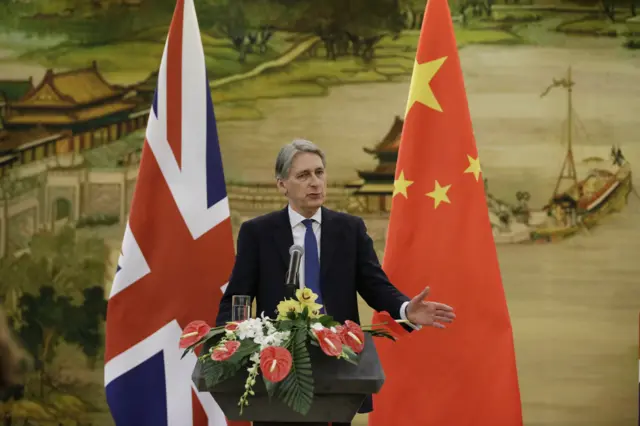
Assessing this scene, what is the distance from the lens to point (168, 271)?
3.37 meters

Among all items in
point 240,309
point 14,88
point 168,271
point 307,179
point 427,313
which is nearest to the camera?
point 240,309

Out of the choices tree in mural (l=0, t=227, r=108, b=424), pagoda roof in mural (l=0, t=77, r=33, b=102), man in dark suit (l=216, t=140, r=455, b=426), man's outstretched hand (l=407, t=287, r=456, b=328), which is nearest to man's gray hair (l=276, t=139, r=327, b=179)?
man in dark suit (l=216, t=140, r=455, b=426)

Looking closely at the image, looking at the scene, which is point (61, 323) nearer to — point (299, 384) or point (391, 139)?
point (391, 139)

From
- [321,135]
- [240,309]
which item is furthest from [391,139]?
[240,309]

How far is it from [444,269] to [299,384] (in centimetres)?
165

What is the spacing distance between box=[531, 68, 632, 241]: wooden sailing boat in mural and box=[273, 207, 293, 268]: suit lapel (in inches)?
106

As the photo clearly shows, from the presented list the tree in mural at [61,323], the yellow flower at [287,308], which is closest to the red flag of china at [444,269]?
the yellow flower at [287,308]

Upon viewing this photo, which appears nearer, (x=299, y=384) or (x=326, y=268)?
(x=299, y=384)

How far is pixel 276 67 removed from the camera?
5051 millimetres

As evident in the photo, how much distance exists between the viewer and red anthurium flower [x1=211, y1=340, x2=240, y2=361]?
6.56ft

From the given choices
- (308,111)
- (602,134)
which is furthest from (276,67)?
(602,134)

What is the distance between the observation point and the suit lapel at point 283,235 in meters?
2.68

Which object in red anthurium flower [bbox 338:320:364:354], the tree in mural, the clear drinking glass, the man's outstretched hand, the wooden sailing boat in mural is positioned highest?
the clear drinking glass

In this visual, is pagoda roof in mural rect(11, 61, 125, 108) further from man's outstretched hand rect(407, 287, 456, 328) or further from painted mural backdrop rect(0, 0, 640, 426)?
man's outstretched hand rect(407, 287, 456, 328)
